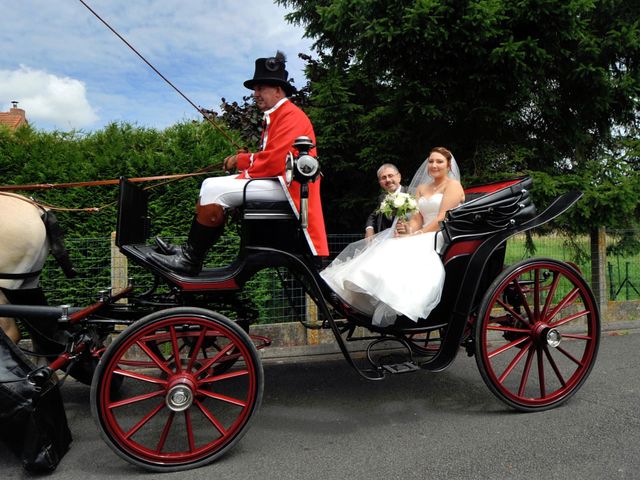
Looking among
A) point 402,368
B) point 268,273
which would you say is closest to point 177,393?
point 402,368

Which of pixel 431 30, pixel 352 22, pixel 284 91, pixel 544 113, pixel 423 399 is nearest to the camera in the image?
pixel 284 91

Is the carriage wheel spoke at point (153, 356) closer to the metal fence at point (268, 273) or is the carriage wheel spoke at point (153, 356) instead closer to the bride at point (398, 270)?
the bride at point (398, 270)

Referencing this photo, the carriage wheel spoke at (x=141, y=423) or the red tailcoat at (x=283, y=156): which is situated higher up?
the red tailcoat at (x=283, y=156)

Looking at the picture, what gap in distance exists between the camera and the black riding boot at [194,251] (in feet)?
9.42

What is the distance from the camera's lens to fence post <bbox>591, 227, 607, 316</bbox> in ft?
19.5

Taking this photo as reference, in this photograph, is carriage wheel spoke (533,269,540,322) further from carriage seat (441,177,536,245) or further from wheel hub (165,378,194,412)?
wheel hub (165,378,194,412)

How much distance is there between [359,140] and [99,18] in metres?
4.25

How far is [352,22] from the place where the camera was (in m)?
5.46

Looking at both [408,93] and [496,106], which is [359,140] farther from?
[496,106]

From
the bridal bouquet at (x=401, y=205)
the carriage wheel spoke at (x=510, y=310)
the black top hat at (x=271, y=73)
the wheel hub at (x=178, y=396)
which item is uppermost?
the black top hat at (x=271, y=73)

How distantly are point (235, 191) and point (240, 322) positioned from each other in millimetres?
1006

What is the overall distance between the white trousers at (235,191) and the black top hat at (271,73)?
25.2 inches

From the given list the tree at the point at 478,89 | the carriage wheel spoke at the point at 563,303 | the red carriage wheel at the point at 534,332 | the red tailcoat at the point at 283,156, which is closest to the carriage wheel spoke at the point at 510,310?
the red carriage wheel at the point at 534,332

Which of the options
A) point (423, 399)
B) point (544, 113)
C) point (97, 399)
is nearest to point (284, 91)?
point (97, 399)
